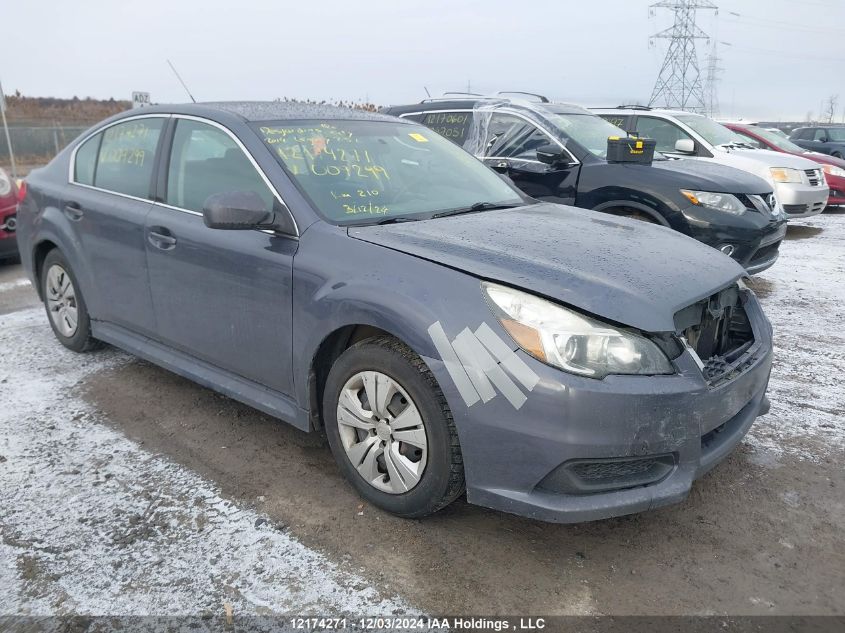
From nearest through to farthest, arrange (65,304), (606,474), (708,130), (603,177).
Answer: (606,474)
(65,304)
(603,177)
(708,130)

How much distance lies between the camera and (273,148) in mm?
3436

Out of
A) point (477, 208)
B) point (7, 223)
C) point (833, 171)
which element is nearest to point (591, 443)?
point (477, 208)

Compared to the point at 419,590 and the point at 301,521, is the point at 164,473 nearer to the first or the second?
the point at 301,521

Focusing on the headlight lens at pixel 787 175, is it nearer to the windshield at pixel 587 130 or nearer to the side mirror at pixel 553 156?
the windshield at pixel 587 130

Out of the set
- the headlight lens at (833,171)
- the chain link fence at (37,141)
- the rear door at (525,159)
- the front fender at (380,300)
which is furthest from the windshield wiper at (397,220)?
the chain link fence at (37,141)

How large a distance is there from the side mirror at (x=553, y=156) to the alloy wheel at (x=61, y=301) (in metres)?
4.07

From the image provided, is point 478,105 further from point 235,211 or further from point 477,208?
point 235,211

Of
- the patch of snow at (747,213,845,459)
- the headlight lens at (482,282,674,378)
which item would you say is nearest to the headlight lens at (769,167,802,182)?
the patch of snow at (747,213,845,459)

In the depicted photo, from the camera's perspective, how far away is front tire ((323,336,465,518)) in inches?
105

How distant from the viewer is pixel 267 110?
3.85m

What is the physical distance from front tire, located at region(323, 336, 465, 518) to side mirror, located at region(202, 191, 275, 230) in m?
0.74

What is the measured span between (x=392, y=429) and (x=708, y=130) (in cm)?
915

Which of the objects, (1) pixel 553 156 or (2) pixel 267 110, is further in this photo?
(1) pixel 553 156

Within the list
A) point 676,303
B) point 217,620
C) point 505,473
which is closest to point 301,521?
point 217,620
